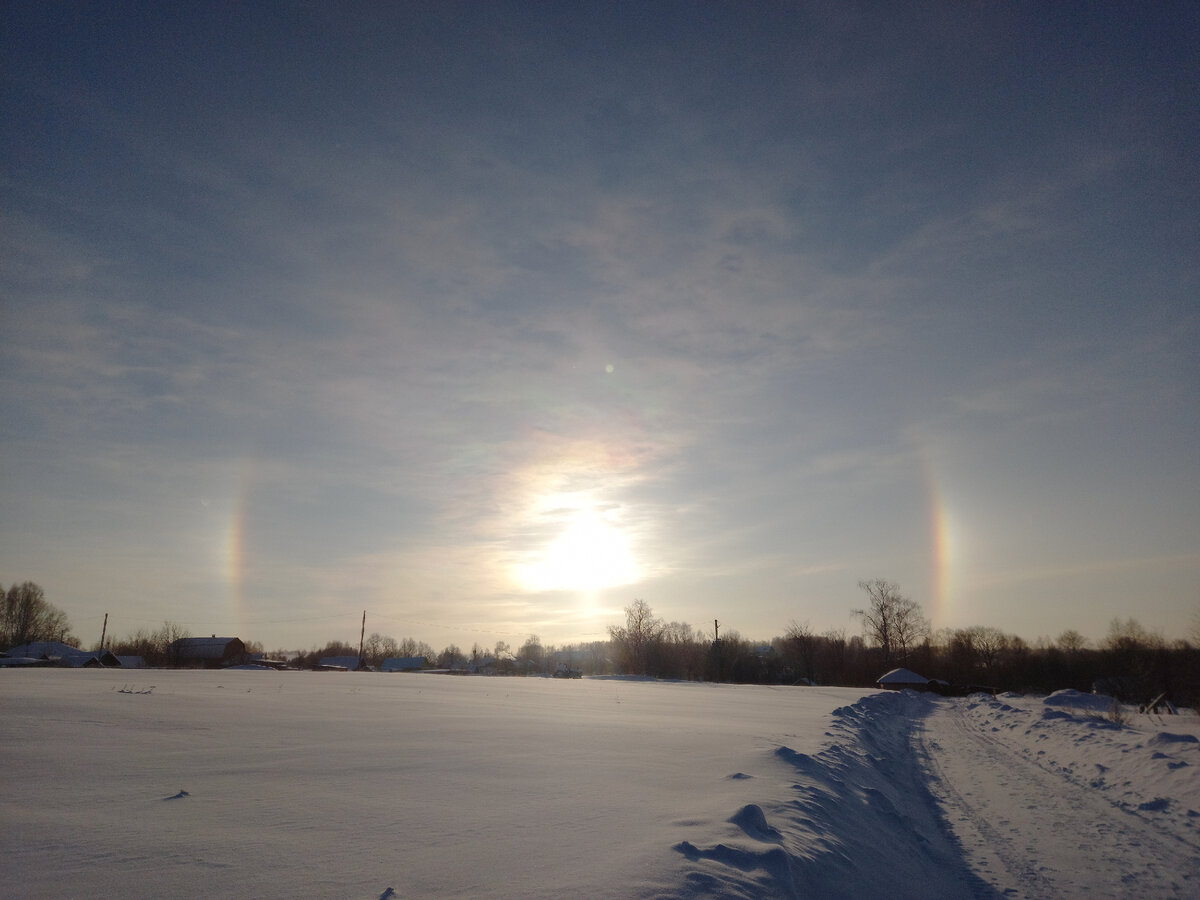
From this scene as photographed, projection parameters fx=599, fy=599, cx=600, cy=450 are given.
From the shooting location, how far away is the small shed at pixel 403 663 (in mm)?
102562

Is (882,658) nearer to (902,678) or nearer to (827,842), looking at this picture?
(902,678)

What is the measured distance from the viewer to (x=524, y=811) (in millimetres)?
4777

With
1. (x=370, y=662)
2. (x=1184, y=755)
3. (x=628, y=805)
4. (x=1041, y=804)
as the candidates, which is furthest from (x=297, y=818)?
(x=370, y=662)

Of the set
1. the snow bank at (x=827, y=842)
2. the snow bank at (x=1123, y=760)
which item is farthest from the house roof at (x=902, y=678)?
the snow bank at (x=827, y=842)

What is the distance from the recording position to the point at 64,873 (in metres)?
2.89

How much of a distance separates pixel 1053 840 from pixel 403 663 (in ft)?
364

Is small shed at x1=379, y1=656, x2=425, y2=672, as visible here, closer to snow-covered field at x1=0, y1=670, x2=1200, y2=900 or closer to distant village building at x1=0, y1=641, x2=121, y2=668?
distant village building at x1=0, y1=641, x2=121, y2=668

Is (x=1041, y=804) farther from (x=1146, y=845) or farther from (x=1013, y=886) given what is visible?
(x=1013, y=886)

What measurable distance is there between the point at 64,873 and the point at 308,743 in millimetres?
4926

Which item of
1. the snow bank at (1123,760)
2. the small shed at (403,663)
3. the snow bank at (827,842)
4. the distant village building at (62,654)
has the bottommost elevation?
the small shed at (403,663)

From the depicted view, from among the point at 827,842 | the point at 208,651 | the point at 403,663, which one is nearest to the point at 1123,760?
the point at 827,842

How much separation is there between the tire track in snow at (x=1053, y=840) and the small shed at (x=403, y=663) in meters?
102

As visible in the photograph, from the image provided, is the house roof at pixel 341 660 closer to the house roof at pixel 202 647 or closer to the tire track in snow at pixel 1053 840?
the house roof at pixel 202 647

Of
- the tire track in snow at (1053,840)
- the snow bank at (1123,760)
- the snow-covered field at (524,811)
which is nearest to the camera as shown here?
the snow-covered field at (524,811)
